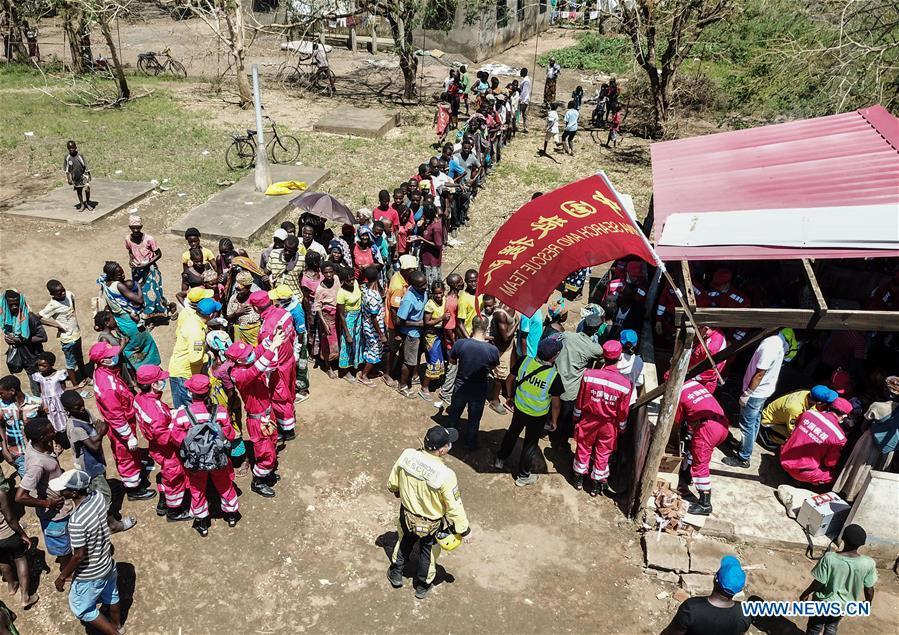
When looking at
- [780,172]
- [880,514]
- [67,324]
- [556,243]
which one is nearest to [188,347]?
[67,324]

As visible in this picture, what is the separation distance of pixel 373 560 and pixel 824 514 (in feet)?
13.8

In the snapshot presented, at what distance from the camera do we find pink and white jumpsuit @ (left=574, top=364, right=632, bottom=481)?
6.06 m

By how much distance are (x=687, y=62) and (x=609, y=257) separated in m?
21.6

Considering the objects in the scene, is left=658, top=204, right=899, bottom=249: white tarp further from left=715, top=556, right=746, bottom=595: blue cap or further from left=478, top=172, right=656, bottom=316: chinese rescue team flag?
left=715, top=556, right=746, bottom=595: blue cap

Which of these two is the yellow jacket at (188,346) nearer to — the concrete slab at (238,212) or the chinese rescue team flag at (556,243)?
the chinese rescue team flag at (556,243)

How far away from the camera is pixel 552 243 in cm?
508

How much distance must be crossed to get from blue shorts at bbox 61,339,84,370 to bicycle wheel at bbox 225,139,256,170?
768 cm

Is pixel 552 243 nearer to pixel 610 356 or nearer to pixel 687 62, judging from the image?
pixel 610 356

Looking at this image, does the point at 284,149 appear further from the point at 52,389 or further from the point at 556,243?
the point at 556,243

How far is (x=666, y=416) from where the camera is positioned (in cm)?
575

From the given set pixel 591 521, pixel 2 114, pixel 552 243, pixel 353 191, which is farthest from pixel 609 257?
pixel 2 114

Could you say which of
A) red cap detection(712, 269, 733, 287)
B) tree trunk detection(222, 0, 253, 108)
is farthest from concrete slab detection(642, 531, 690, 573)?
tree trunk detection(222, 0, 253, 108)

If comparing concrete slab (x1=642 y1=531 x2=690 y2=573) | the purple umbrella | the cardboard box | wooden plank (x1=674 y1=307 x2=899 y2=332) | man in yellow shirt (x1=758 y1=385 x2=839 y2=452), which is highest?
wooden plank (x1=674 y1=307 x2=899 y2=332)

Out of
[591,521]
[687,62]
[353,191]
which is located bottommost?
[591,521]
